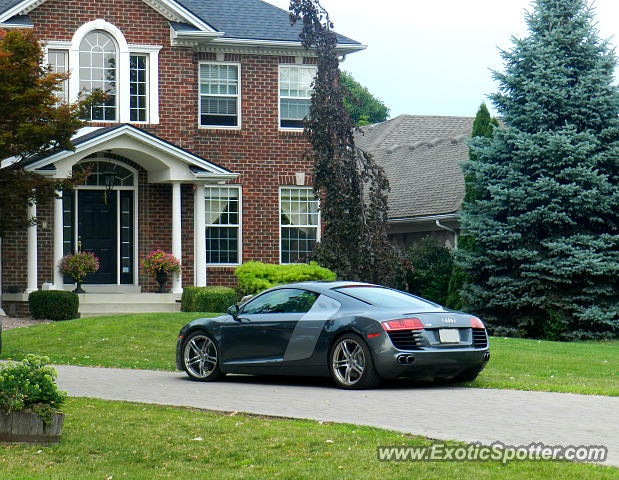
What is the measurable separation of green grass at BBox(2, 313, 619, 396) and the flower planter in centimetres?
625

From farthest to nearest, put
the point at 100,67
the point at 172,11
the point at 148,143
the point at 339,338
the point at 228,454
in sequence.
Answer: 1. the point at 172,11
2. the point at 100,67
3. the point at 148,143
4. the point at 339,338
5. the point at 228,454

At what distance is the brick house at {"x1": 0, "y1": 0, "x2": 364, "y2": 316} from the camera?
24.7 meters

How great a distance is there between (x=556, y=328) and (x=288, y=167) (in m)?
8.36

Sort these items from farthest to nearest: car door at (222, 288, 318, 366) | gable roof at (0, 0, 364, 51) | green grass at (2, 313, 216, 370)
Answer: gable roof at (0, 0, 364, 51) < green grass at (2, 313, 216, 370) < car door at (222, 288, 318, 366)

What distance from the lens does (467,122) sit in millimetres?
41094

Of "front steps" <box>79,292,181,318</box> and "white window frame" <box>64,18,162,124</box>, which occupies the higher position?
"white window frame" <box>64,18,162,124</box>

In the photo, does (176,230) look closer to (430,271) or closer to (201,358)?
(430,271)

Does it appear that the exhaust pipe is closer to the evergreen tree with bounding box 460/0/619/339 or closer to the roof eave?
the evergreen tree with bounding box 460/0/619/339

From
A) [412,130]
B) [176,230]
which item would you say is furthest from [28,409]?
[412,130]

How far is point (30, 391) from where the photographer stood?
26.7 feet

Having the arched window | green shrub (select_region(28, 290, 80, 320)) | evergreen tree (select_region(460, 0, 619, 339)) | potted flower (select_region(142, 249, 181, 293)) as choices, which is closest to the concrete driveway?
green shrub (select_region(28, 290, 80, 320))

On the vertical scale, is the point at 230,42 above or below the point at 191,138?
above

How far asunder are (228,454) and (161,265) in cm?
1765

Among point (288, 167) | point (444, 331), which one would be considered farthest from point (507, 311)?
point (444, 331)
